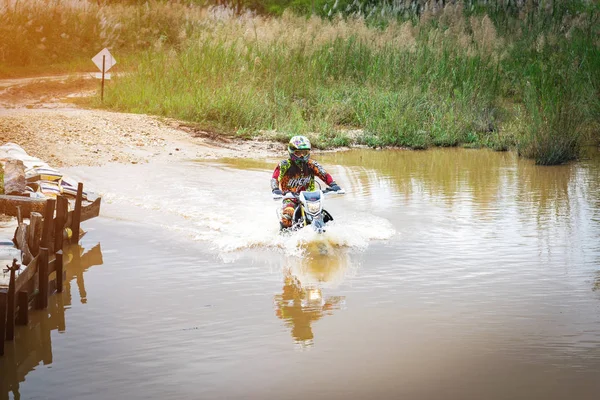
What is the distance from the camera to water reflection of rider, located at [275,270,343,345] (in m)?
8.48

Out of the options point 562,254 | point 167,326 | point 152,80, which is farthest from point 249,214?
point 152,80

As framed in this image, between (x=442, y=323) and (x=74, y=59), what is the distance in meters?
27.1

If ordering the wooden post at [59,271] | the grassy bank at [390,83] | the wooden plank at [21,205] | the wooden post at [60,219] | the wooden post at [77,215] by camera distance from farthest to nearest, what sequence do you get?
the grassy bank at [390,83] < the wooden plank at [21,205] < the wooden post at [77,215] < the wooden post at [60,219] < the wooden post at [59,271]

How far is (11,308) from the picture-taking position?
7.77 meters

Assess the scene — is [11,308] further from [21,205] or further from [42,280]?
[21,205]

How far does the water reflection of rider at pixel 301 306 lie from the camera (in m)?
8.48

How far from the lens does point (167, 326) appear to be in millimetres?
8531

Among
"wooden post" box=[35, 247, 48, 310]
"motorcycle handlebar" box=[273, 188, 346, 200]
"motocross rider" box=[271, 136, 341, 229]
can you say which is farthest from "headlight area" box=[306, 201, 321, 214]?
"wooden post" box=[35, 247, 48, 310]

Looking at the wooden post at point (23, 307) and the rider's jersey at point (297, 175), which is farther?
the rider's jersey at point (297, 175)

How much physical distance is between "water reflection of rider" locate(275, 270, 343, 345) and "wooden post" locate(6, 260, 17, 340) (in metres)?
2.30

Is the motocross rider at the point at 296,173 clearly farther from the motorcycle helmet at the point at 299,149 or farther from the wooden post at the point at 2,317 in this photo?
the wooden post at the point at 2,317

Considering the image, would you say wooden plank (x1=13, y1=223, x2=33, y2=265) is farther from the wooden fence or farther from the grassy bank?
the grassy bank

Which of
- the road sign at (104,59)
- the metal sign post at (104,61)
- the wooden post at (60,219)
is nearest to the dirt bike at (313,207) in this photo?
the wooden post at (60,219)

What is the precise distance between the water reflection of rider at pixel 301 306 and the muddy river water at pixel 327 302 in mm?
30
